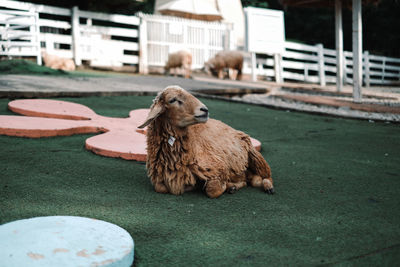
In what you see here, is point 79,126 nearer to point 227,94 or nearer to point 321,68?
point 227,94

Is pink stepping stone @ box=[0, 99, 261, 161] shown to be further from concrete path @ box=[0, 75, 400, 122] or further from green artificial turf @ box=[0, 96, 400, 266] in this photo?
concrete path @ box=[0, 75, 400, 122]

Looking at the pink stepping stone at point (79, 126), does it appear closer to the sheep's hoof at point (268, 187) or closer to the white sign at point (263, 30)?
the sheep's hoof at point (268, 187)

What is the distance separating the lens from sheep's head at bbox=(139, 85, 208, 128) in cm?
288

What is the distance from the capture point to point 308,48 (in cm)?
1684

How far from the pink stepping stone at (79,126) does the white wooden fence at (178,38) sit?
9.85 meters

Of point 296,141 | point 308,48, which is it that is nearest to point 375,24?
point 308,48

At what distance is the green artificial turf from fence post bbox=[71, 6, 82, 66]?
1041 centimetres

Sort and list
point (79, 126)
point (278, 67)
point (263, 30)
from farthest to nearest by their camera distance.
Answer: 1. point (278, 67)
2. point (263, 30)
3. point (79, 126)

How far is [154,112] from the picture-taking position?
9.39ft

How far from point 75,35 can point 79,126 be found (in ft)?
33.9

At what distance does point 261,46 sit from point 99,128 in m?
10.4

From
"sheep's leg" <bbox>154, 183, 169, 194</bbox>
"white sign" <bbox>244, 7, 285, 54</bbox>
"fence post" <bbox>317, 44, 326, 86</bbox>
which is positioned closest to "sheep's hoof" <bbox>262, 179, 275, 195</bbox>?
"sheep's leg" <bbox>154, 183, 169, 194</bbox>

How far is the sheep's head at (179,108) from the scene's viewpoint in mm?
2879

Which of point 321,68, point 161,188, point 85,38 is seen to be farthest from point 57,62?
point 161,188
